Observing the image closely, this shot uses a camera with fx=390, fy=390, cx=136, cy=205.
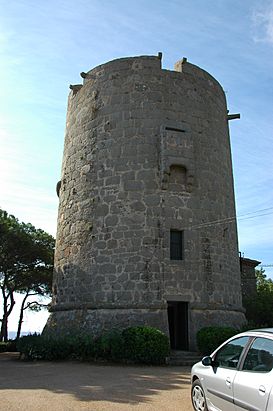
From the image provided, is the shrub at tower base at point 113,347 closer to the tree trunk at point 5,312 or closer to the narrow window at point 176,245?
the narrow window at point 176,245

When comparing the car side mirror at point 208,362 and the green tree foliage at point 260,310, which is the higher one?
the green tree foliage at point 260,310

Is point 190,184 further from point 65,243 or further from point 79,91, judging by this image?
→ point 79,91

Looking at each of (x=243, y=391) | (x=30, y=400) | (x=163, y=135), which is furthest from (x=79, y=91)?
(x=243, y=391)

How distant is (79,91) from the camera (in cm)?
1844

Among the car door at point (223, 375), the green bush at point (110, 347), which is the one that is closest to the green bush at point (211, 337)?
the green bush at point (110, 347)

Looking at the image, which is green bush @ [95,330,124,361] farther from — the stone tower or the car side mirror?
the car side mirror

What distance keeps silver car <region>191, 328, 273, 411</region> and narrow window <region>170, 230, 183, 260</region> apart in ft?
28.3

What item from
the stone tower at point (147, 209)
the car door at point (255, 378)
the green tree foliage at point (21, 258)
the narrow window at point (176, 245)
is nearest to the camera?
the car door at point (255, 378)

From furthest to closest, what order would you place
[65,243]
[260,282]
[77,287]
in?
[260,282] → [65,243] → [77,287]

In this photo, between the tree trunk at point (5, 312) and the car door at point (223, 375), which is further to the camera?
the tree trunk at point (5, 312)

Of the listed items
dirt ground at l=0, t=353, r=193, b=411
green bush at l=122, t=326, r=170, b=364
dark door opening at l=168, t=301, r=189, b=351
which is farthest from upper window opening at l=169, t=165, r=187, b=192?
dirt ground at l=0, t=353, r=193, b=411

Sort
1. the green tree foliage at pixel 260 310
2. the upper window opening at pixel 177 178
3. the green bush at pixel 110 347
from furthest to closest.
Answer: the green tree foliage at pixel 260 310, the upper window opening at pixel 177 178, the green bush at pixel 110 347

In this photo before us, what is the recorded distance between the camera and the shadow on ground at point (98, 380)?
7473 millimetres

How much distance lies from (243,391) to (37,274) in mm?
23341
